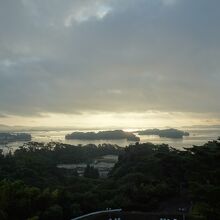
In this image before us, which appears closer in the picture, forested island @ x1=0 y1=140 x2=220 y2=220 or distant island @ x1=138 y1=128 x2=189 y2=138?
forested island @ x1=0 y1=140 x2=220 y2=220

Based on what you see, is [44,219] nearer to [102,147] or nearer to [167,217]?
[167,217]

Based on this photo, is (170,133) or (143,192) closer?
(143,192)

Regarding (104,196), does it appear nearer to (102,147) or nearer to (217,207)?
(217,207)

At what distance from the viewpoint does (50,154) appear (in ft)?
159

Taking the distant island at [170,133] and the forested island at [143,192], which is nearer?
the forested island at [143,192]

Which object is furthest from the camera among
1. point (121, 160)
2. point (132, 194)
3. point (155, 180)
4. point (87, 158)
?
point (87, 158)

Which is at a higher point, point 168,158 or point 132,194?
point 168,158

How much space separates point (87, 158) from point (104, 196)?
118 feet

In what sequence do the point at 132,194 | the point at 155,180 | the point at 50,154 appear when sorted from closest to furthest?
the point at 132,194, the point at 155,180, the point at 50,154

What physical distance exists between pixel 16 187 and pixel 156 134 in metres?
96.5

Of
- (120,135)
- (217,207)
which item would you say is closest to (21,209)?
(217,207)

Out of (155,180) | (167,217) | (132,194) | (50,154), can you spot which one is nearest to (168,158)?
(155,180)

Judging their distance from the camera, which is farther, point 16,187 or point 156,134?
point 156,134

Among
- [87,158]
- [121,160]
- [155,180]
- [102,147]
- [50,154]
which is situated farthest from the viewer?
[102,147]
